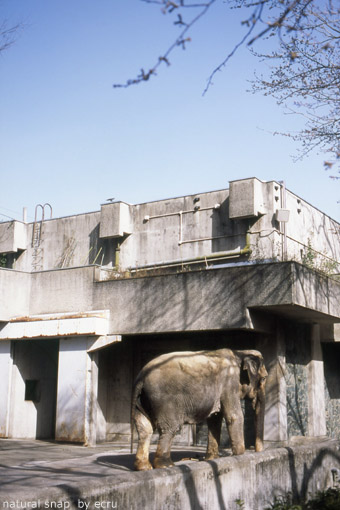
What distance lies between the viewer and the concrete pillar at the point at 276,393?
14.7m

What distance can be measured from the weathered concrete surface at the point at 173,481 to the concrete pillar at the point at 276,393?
136 inches

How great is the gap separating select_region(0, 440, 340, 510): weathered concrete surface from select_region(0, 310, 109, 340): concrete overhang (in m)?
4.19

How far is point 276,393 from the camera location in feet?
49.0

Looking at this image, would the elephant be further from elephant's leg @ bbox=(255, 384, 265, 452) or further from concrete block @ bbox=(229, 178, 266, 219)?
concrete block @ bbox=(229, 178, 266, 219)

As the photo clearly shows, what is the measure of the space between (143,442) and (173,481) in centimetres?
360

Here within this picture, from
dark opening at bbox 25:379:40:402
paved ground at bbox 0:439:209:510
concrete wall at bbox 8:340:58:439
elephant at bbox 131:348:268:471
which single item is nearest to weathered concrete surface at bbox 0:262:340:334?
concrete wall at bbox 8:340:58:439

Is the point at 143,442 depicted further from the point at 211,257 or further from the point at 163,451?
the point at 211,257

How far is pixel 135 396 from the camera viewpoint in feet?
33.2

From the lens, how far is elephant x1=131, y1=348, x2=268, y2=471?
32.5 feet

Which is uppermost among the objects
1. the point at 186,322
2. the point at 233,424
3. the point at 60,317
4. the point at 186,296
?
the point at 186,296

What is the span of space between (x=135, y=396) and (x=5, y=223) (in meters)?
17.9

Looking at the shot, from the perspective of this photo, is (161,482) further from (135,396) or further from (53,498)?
(135,396)

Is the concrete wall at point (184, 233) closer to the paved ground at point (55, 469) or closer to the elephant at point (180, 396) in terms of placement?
the paved ground at point (55, 469)

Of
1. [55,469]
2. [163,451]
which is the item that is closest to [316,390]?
[163,451]
